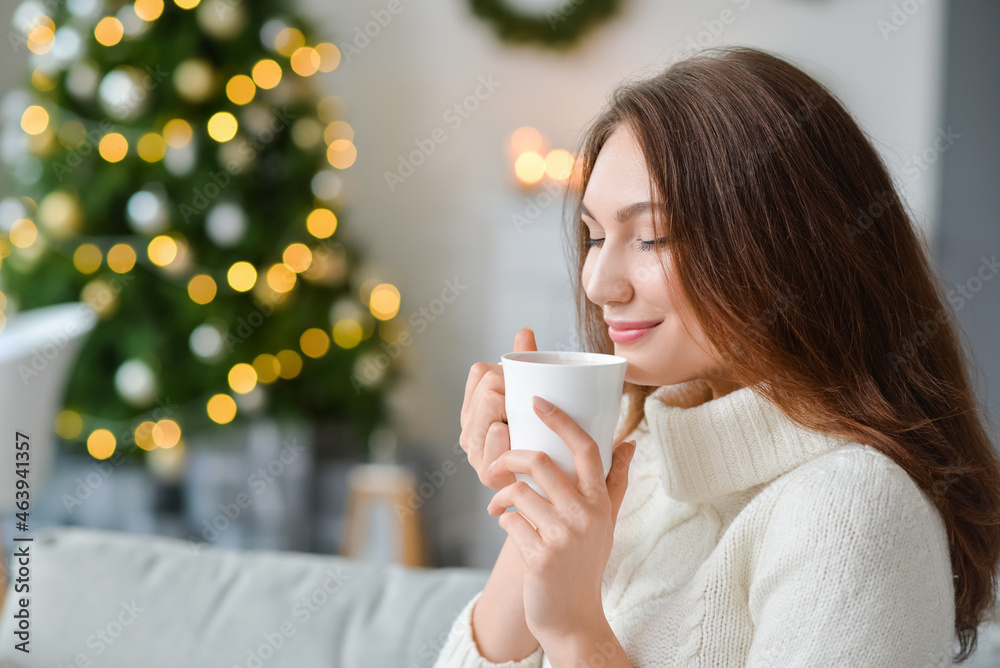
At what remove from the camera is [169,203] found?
2639mm

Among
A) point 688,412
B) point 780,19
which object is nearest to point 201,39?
point 780,19

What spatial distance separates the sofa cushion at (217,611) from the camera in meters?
1.17

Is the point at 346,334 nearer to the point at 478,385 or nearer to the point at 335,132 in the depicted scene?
the point at 335,132

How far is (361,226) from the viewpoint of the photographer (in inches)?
142

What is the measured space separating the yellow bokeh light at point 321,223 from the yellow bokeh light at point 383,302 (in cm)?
31

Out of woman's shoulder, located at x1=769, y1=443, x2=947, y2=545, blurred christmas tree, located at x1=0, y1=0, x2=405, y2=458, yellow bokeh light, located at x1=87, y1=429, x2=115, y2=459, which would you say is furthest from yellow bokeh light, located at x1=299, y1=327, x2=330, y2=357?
woman's shoulder, located at x1=769, y1=443, x2=947, y2=545

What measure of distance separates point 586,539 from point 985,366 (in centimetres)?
240

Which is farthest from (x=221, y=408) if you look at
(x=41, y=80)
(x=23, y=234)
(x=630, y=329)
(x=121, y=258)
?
(x=630, y=329)

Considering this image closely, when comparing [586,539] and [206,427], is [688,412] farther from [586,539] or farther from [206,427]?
[206,427]

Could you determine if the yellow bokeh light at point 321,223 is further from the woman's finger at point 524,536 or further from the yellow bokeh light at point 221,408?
the woman's finger at point 524,536

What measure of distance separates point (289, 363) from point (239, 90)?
1.00 m

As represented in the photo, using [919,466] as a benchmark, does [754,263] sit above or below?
above

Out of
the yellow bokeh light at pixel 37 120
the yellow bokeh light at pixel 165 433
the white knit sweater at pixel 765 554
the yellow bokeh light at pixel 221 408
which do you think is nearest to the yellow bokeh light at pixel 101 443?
the yellow bokeh light at pixel 165 433

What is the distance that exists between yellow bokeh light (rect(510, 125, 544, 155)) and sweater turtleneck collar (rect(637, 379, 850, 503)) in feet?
8.56
